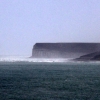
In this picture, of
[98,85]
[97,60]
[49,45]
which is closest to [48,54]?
[49,45]

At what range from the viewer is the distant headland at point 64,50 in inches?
6107

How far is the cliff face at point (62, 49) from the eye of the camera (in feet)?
510

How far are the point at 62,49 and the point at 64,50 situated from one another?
37.6 inches

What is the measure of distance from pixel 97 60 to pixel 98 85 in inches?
3482

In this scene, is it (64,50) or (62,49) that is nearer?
(64,50)

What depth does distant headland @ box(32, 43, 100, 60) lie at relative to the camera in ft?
509

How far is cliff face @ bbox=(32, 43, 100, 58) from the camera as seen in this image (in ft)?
510

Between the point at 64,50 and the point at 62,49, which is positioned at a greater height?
the point at 62,49

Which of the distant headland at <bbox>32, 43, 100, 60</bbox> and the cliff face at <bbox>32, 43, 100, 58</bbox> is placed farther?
the cliff face at <bbox>32, 43, 100, 58</bbox>

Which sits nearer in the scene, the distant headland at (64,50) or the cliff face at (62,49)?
the distant headland at (64,50)

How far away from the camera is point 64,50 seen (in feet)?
519

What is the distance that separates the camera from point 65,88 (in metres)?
42.1

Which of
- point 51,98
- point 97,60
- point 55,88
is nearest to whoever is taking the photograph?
point 51,98

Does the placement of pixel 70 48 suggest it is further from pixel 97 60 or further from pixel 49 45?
pixel 97 60
